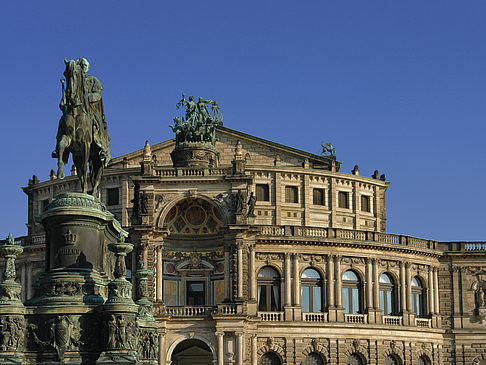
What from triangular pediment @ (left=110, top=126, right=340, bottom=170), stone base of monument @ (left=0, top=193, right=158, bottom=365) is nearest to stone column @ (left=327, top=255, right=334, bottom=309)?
triangular pediment @ (left=110, top=126, right=340, bottom=170)

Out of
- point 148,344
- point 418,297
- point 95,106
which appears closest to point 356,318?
point 418,297

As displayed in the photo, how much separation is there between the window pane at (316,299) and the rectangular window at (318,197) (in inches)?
449

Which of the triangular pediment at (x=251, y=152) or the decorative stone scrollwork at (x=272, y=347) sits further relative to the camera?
the triangular pediment at (x=251, y=152)

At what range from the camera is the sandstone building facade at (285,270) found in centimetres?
7175

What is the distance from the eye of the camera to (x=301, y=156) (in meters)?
91.6

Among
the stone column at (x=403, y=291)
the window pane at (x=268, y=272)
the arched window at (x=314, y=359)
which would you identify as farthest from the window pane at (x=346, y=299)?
the window pane at (x=268, y=272)

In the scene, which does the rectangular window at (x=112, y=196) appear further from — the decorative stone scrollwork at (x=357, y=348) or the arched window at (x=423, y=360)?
the arched window at (x=423, y=360)

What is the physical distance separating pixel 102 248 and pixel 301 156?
70449 mm

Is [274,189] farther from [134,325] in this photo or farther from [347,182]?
[134,325]

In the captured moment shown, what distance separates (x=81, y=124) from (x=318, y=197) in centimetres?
6507

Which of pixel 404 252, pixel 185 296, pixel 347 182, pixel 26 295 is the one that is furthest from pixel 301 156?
pixel 26 295

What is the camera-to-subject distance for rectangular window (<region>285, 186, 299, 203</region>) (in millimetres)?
85188

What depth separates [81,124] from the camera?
2252 centimetres

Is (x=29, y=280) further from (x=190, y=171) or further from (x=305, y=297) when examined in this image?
(x=305, y=297)
